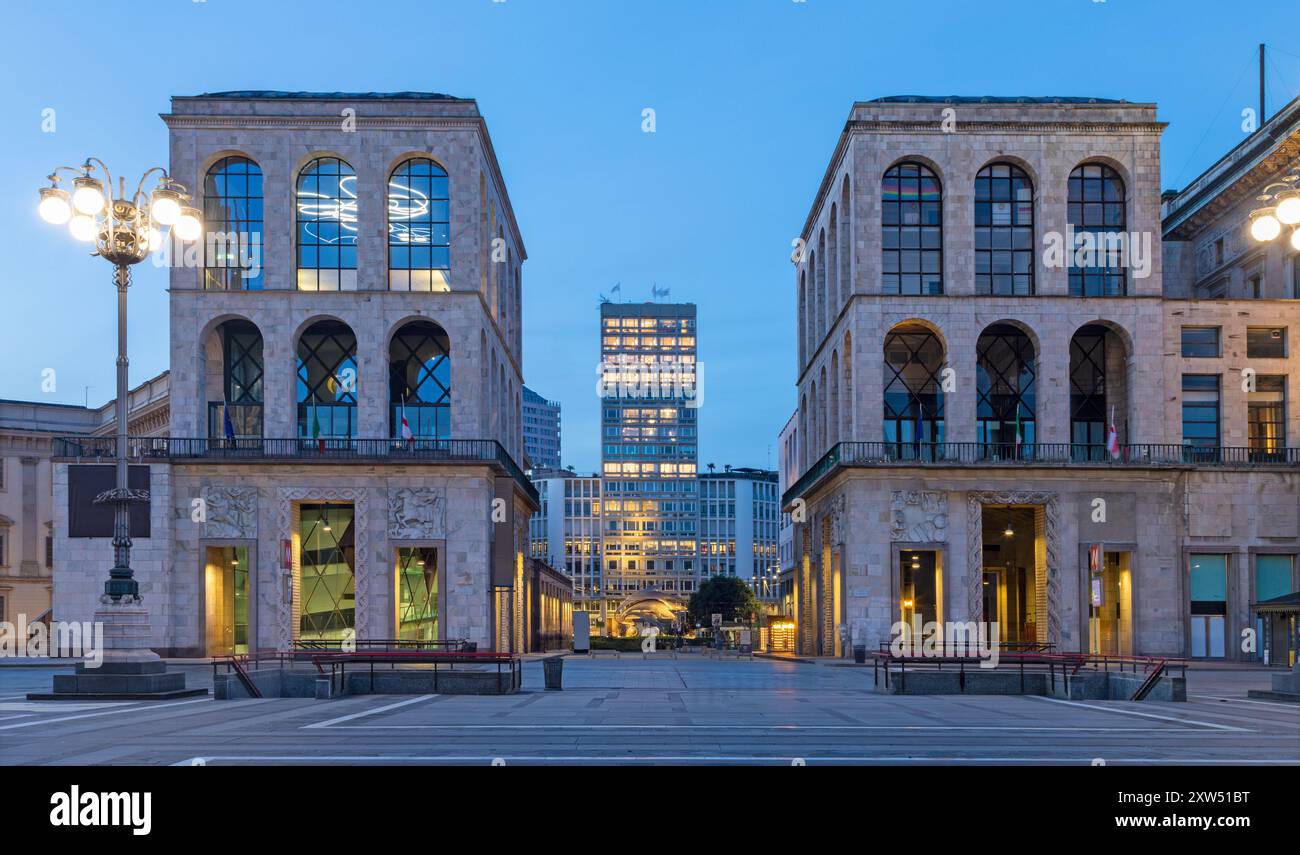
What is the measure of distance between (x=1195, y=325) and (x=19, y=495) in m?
76.8

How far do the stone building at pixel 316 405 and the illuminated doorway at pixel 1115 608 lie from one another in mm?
29389

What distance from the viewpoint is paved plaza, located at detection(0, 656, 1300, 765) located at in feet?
49.0

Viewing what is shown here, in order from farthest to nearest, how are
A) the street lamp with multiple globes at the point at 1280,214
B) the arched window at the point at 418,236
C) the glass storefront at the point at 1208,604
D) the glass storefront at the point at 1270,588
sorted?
the arched window at the point at 418,236 → the glass storefront at the point at 1208,604 → the glass storefront at the point at 1270,588 → the street lamp with multiple globes at the point at 1280,214

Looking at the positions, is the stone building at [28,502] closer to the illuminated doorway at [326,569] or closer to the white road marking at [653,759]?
the illuminated doorway at [326,569]

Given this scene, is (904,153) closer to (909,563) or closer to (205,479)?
(909,563)

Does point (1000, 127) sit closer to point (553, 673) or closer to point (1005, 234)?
point (1005, 234)

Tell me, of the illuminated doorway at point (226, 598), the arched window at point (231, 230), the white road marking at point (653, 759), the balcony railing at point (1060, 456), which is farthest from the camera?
the arched window at point (231, 230)

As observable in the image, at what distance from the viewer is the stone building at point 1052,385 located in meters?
55.9

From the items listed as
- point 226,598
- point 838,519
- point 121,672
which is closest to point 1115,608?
point 838,519

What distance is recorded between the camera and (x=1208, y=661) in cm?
5475

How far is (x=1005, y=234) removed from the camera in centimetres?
5934

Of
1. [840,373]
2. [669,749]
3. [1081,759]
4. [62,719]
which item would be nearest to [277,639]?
[840,373]

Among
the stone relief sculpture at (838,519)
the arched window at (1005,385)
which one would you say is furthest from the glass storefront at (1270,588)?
the stone relief sculpture at (838,519)

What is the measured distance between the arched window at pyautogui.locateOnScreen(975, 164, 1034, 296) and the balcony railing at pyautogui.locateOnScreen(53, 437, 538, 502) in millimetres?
26271
